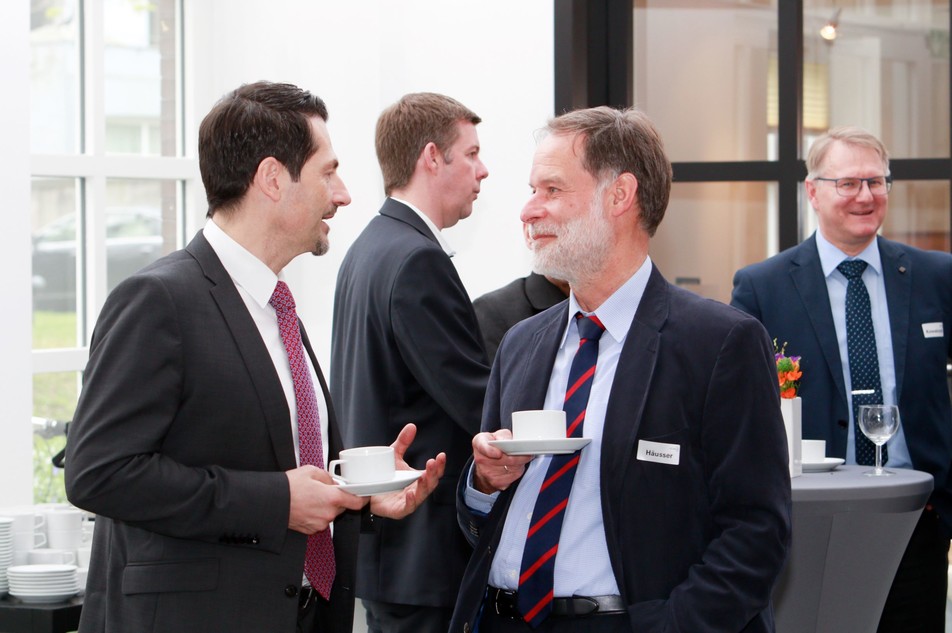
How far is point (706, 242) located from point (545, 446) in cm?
356

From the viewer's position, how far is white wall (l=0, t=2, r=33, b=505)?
12.3ft

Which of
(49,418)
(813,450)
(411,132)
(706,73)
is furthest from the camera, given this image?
(706,73)

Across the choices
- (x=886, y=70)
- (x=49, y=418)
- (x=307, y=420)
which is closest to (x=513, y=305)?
(x=307, y=420)

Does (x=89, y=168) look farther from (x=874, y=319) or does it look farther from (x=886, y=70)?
(x=886, y=70)

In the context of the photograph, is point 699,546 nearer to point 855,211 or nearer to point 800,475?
point 800,475

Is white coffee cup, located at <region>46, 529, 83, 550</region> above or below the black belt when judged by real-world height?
below

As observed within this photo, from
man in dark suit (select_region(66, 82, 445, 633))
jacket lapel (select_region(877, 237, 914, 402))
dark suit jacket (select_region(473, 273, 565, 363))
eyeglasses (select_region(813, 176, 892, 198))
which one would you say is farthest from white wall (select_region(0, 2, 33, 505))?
jacket lapel (select_region(877, 237, 914, 402))

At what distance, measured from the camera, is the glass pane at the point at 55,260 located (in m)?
4.15

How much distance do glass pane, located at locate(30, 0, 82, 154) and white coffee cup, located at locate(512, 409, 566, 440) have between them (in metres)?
2.83

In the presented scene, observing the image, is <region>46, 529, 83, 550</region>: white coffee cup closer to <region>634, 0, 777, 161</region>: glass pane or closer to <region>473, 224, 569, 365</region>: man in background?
<region>473, 224, 569, 365</region>: man in background

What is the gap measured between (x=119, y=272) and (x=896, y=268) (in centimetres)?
283

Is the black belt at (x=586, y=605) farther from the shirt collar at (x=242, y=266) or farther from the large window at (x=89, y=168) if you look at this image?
the large window at (x=89, y=168)

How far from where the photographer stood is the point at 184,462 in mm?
1967

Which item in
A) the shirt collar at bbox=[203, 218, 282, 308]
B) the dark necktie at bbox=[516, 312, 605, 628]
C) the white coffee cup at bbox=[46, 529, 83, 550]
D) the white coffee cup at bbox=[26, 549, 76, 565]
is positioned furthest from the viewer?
the white coffee cup at bbox=[46, 529, 83, 550]
